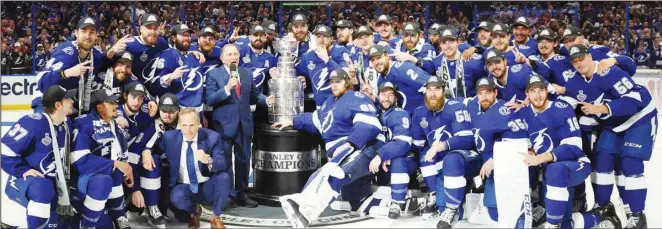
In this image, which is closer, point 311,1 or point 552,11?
point 311,1

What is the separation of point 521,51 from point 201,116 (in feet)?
8.14

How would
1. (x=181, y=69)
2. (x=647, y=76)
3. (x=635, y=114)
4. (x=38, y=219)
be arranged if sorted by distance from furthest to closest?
(x=647, y=76) → (x=181, y=69) → (x=635, y=114) → (x=38, y=219)

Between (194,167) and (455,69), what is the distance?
2094mm

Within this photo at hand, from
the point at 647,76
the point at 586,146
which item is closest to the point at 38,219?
the point at 586,146

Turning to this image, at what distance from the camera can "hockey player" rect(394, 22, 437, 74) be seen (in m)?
5.89

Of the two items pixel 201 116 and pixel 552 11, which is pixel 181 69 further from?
pixel 552 11

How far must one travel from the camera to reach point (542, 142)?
4.75 metres

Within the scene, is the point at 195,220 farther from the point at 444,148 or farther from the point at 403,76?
the point at 403,76

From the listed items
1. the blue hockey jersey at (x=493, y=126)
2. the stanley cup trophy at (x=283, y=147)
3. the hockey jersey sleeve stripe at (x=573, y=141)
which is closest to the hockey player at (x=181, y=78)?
the stanley cup trophy at (x=283, y=147)

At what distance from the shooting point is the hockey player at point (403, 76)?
566 centimetres

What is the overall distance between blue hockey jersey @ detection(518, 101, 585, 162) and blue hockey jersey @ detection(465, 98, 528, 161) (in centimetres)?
8

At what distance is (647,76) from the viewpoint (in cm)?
1158

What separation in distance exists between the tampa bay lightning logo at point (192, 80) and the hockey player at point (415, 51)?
4.98ft

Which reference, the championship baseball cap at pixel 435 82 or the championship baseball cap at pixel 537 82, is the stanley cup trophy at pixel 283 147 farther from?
the championship baseball cap at pixel 537 82
